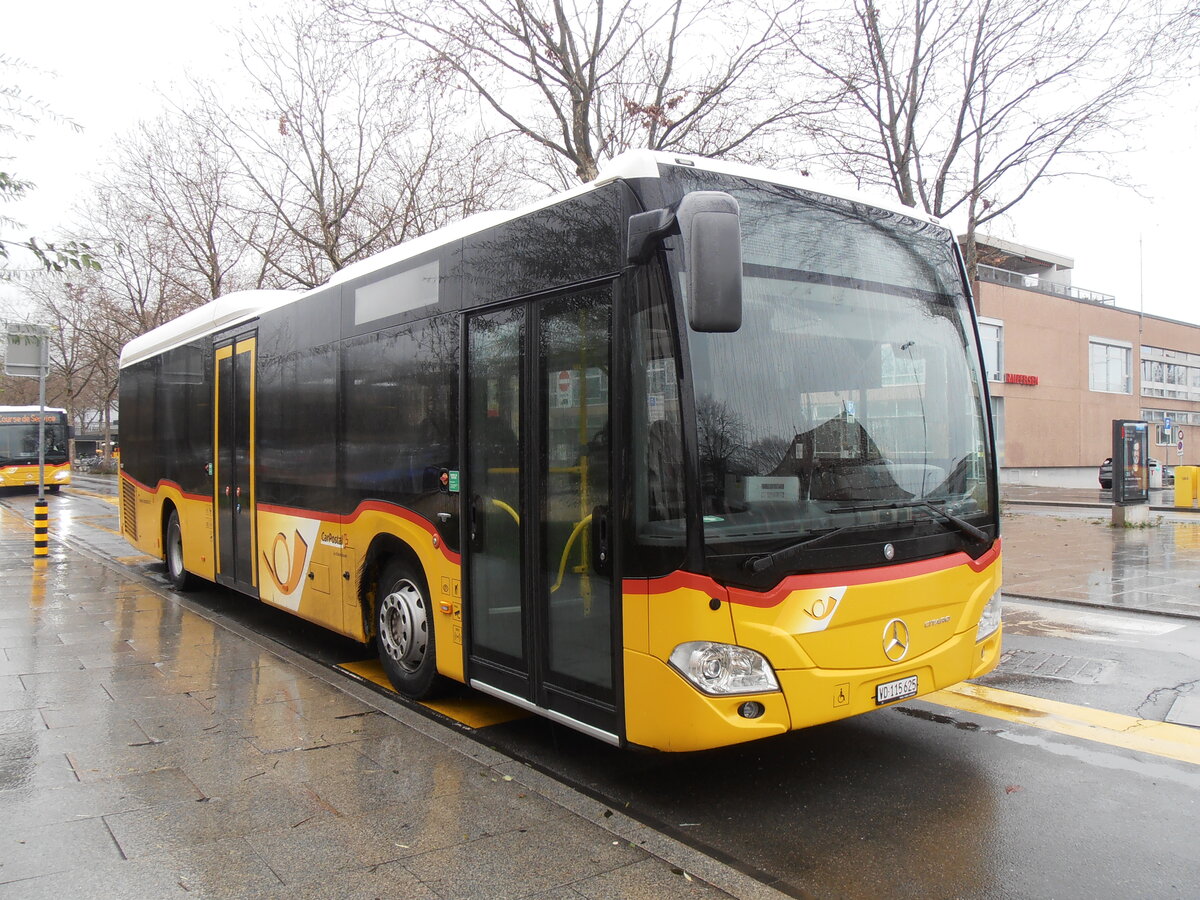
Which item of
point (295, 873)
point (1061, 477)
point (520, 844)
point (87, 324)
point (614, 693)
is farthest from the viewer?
point (1061, 477)

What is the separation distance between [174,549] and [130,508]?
2.36 metres

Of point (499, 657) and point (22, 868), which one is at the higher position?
point (499, 657)

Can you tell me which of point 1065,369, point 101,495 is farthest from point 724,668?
point 1065,369

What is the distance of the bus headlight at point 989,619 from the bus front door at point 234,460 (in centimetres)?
634

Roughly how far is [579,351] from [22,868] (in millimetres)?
3259

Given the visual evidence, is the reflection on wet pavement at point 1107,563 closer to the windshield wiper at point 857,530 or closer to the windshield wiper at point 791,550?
the windshield wiper at point 857,530

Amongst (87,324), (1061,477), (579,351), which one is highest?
(87,324)

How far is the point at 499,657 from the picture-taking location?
4.96 meters

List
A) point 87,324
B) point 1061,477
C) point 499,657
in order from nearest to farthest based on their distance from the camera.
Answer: point 499,657 < point 87,324 < point 1061,477

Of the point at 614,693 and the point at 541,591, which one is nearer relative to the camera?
the point at 614,693

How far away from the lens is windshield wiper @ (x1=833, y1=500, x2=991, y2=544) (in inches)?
164

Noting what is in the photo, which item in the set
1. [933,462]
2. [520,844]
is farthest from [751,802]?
[933,462]

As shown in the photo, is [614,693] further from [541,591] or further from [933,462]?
[933,462]

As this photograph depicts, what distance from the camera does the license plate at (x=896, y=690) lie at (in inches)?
163
